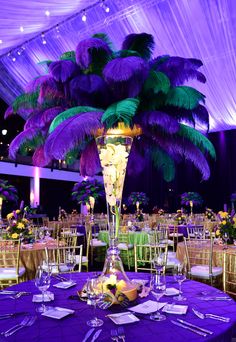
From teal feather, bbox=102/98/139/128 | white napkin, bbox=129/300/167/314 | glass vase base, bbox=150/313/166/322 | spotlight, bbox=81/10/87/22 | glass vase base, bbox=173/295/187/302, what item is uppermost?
spotlight, bbox=81/10/87/22

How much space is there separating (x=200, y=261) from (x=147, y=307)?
3267 millimetres

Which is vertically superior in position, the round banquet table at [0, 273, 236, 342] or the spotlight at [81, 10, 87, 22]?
the spotlight at [81, 10, 87, 22]

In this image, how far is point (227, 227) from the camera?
17.0 feet

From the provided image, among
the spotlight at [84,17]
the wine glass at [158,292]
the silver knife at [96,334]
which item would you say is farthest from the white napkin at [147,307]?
the spotlight at [84,17]

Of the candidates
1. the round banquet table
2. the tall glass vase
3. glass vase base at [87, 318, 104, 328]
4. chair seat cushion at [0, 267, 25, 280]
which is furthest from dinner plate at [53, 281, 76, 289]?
chair seat cushion at [0, 267, 25, 280]

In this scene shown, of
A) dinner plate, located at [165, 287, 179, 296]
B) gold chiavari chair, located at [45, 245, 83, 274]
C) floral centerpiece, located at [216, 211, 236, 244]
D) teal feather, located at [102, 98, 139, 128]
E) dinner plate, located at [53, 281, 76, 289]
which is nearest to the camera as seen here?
dinner plate, located at [165, 287, 179, 296]

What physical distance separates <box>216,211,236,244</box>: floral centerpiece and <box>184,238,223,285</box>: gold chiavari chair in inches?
8.5

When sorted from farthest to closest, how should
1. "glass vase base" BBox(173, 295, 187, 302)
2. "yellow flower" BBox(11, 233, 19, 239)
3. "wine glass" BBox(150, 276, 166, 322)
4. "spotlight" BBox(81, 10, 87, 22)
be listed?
"spotlight" BBox(81, 10, 87, 22) → "yellow flower" BBox(11, 233, 19, 239) → "glass vase base" BBox(173, 295, 187, 302) → "wine glass" BBox(150, 276, 166, 322)

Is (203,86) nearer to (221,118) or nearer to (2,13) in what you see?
(221,118)

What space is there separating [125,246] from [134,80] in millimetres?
4397

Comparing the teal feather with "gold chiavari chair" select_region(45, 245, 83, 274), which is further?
the teal feather

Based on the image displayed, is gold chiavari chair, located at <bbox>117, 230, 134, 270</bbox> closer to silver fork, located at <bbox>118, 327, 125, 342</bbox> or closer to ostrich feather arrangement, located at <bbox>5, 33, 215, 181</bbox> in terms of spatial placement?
ostrich feather arrangement, located at <bbox>5, 33, 215, 181</bbox>

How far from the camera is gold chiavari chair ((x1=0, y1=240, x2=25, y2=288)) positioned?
4652 mm

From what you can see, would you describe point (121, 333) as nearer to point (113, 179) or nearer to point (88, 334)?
point (88, 334)
